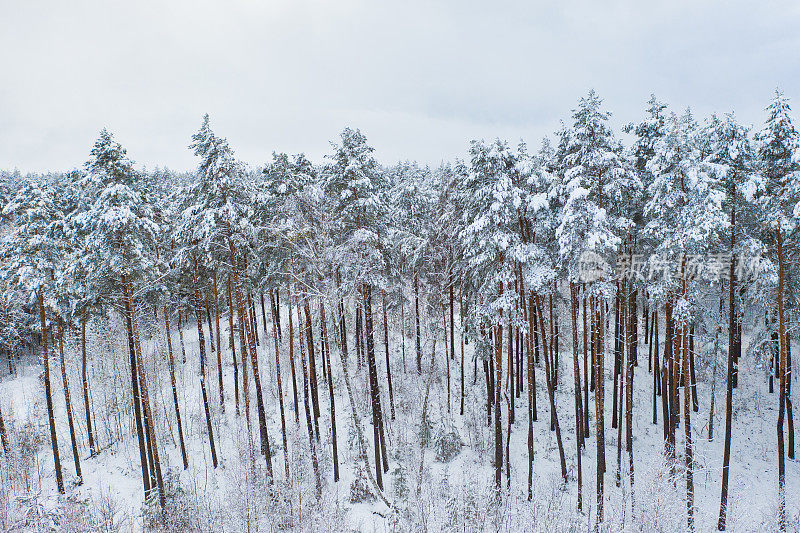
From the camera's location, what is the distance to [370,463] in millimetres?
21938

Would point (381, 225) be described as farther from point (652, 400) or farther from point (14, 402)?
point (14, 402)

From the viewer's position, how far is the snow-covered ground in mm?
16766

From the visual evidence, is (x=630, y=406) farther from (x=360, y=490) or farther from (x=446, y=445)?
(x=360, y=490)

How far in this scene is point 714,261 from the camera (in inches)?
637

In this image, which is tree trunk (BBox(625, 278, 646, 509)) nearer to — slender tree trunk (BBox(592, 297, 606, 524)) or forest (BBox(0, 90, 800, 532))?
forest (BBox(0, 90, 800, 532))

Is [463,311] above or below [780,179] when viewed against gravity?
below

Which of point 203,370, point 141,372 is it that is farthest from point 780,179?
point 203,370

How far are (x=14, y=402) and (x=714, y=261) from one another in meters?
43.4

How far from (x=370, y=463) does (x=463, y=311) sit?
10590 millimetres

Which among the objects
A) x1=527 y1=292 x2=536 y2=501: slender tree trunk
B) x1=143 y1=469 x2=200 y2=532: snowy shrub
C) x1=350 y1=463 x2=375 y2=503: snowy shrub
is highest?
x1=527 y1=292 x2=536 y2=501: slender tree trunk

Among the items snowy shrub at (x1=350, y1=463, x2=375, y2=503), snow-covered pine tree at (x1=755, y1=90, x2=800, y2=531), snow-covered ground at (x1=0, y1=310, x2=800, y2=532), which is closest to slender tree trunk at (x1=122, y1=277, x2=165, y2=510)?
snow-covered ground at (x1=0, y1=310, x2=800, y2=532)

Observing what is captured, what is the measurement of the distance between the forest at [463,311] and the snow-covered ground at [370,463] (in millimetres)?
149

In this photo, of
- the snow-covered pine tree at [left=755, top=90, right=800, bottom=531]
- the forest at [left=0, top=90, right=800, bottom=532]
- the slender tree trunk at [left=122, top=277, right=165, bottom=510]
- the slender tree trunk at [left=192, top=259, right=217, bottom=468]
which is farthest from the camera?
the slender tree trunk at [left=192, top=259, right=217, bottom=468]

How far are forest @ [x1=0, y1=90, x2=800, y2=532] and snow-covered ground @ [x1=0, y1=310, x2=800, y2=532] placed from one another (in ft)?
0.49
